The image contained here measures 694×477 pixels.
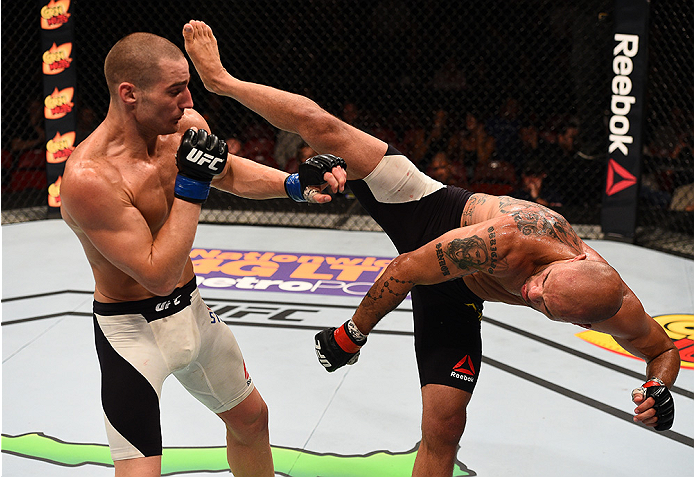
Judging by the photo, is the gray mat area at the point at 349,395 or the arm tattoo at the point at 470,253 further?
the gray mat area at the point at 349,395

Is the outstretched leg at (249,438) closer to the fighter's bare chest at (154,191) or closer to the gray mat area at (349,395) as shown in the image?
the gray mat area at (349,395)

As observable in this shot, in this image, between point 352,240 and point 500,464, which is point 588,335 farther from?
point 352,240

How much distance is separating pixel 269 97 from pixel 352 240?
10.6 ft

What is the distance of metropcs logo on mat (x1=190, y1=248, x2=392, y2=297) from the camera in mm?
4336

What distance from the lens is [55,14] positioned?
18.8ft

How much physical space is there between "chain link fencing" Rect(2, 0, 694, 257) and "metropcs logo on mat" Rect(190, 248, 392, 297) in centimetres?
97

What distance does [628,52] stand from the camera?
199 inches

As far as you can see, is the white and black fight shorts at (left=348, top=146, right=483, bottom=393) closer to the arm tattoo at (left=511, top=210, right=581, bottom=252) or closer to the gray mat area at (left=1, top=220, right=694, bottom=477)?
the arm tattoo at (left=511, top=210, right=581, bottom=252)

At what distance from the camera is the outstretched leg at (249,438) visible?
2.06m

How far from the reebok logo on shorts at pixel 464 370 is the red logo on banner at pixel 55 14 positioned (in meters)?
4.98

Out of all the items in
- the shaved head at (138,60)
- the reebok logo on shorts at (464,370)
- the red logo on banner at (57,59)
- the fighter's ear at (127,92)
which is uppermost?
the red logo on banner at (57,59)

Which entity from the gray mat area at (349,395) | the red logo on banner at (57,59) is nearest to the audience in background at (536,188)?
the gray mat area at (349,395)

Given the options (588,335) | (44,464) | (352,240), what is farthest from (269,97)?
(352,240)

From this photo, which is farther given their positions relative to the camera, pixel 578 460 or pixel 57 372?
pixel 57 372
